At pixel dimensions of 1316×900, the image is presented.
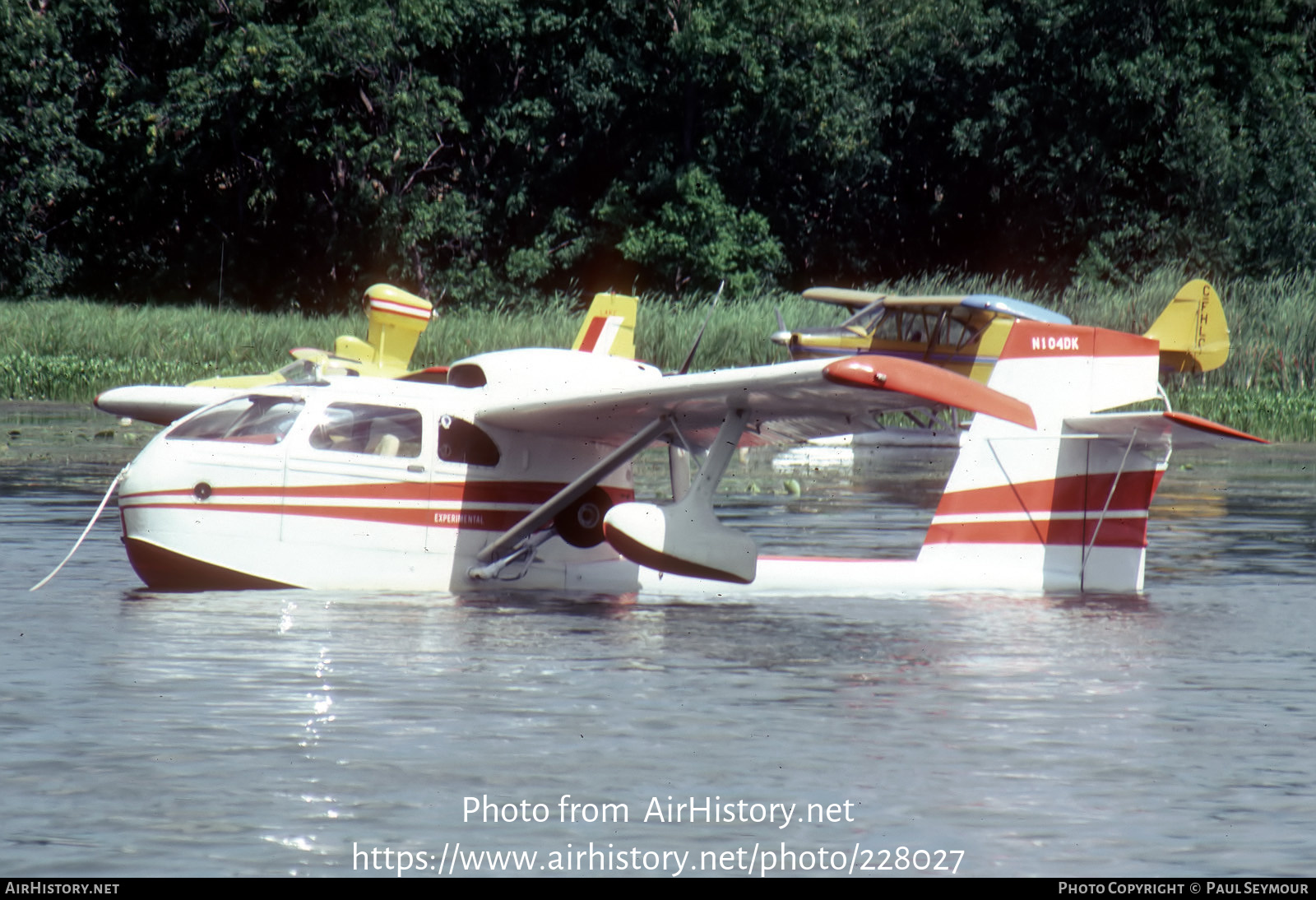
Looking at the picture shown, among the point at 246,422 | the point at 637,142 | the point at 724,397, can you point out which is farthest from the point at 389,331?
the point at 637,142

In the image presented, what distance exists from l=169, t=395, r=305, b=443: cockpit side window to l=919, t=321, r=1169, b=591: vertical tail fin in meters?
4.95

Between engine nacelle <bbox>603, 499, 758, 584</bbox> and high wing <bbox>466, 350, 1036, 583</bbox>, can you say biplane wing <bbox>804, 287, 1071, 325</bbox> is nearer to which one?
high wing <bbox>466, 350, 1036, 583</bbox>

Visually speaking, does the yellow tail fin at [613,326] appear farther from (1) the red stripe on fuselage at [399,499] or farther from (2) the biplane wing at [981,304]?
(1) the red stripe on fuselage at [399,499]

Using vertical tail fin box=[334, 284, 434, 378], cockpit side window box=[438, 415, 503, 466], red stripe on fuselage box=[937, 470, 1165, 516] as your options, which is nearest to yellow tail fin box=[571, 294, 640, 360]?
vertical tail fin box=[334, 284, 434, 378]

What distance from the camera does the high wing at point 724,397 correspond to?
10.4m

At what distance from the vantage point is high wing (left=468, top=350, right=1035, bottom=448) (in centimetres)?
1042

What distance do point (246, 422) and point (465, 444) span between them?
1.60 m

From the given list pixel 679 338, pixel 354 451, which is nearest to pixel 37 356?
pixel 679 338

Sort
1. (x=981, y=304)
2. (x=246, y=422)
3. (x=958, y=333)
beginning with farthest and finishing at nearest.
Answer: (x=958, y=333) → (x=981, y=304) → (x=246, y=422)

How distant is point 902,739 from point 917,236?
51612 millimetres

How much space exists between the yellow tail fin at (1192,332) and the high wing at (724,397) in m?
19.4

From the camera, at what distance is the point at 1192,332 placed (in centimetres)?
3136

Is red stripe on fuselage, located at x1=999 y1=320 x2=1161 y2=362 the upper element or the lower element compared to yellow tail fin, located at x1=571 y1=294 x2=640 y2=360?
upper

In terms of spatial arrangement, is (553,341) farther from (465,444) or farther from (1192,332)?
(465,444)
